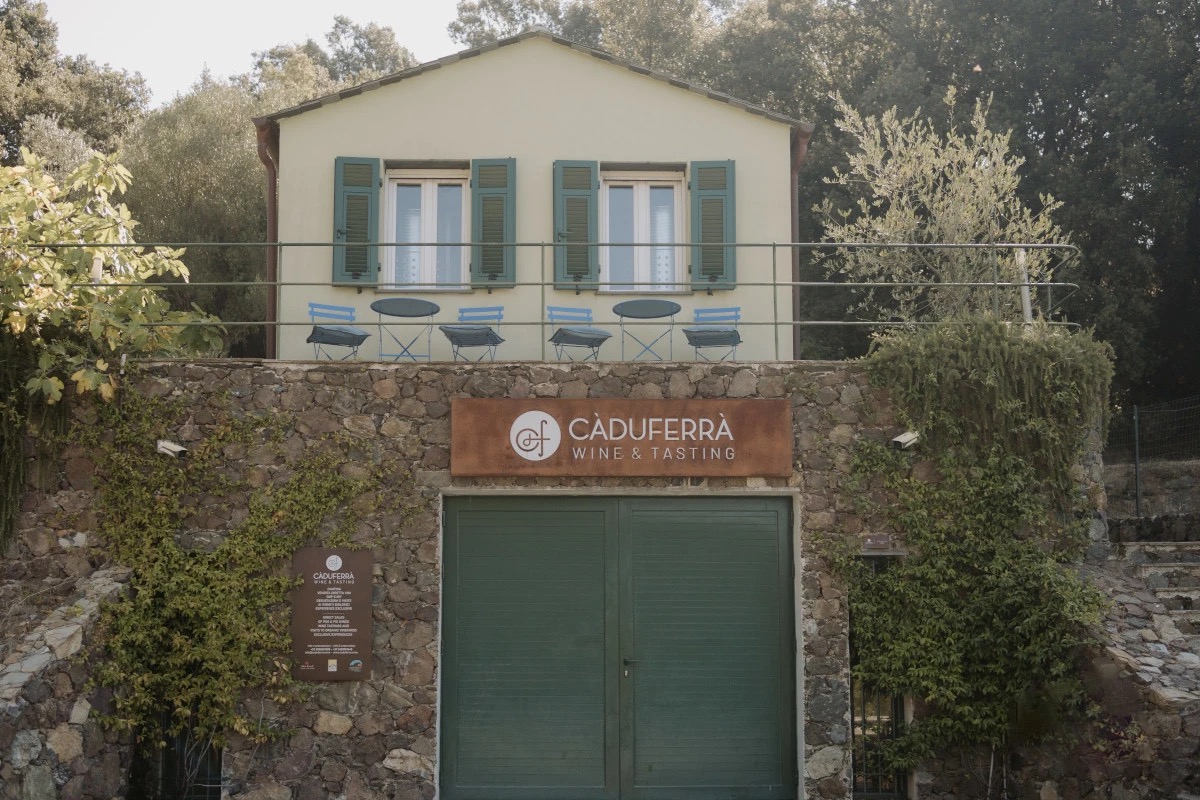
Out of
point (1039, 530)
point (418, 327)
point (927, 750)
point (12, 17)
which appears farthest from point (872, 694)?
point (12, 17)

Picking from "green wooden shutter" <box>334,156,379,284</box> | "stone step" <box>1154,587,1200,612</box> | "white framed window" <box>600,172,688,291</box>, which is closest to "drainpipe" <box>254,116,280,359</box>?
"green wooden shutter" <box>334,156,379,284</box>

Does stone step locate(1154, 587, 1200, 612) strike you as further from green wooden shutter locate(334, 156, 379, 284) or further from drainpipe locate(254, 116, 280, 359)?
drainpipe locate(254, 116, 280, 359)

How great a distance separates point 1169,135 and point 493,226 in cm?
1562

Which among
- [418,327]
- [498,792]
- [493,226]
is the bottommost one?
[498,792]

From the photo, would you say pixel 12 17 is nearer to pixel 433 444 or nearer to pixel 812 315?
pixel 812 315

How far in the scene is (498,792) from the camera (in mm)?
10938

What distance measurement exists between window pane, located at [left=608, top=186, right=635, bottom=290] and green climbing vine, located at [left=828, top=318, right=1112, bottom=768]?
347cm

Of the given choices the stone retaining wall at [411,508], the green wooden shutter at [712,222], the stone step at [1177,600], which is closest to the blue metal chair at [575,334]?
the stone retaining wall at [411,508]

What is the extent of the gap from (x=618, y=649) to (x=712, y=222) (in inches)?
200

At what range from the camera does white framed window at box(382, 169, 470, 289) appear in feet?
44.9

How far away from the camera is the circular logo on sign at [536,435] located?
11133 mm

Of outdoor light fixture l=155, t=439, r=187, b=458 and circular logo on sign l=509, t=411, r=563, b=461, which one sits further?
circular logo on sign l=509, t=411, r=563, b=461

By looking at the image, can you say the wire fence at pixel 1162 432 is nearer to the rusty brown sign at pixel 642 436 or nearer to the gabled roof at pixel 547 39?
the gabled roof at pixel 547 39

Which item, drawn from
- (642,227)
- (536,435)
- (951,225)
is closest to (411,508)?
(536,435)
